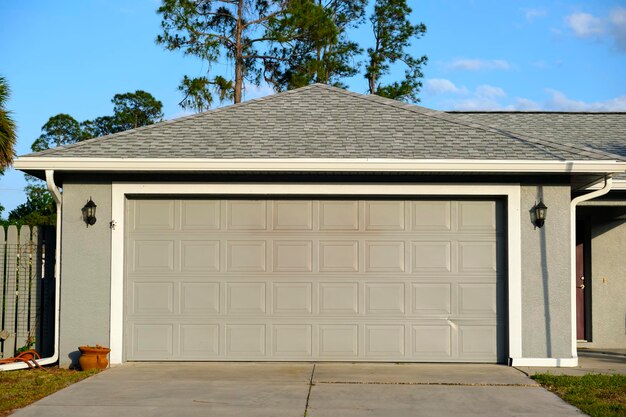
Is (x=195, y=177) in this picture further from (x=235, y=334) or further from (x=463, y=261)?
(x=463, y=261)

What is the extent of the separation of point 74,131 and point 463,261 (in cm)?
3252

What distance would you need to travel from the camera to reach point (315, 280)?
39.0ft

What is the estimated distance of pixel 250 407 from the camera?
8.73 meters

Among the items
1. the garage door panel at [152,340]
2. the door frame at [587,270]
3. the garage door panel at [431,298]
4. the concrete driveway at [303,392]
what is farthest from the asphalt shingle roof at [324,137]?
the door frame at [587,270]

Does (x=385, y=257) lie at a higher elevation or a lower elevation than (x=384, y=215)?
lower

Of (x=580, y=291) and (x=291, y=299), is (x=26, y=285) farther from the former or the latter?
(x=580, y=291)

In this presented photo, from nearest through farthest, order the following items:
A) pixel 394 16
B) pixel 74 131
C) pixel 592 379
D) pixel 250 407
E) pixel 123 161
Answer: pixel 250 407, pixel 592 379, pixel 123 161, pixel 394 16, pixel 74 131

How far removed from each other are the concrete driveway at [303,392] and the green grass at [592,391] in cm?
18

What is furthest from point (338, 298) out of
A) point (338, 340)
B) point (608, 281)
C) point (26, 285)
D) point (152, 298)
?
point (608, 281)

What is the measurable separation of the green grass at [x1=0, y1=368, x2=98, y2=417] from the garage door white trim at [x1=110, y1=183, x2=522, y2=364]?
2.95 ft

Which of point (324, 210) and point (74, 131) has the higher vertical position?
point (74, 131)

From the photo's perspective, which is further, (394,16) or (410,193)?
(394,16)

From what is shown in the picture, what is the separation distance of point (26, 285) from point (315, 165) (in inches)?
183

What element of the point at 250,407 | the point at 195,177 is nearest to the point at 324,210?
the point at 195,177
